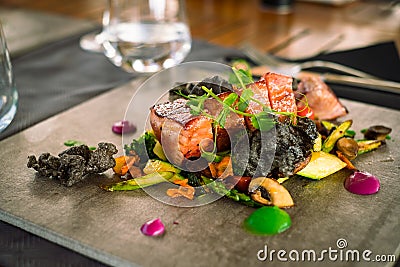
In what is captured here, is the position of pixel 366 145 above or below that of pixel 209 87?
below

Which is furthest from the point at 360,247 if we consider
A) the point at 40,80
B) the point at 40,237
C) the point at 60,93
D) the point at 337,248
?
the point at 40,80

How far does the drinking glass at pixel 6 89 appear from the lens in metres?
1.53

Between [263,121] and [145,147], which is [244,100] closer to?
[263,121]

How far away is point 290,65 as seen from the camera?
6.85ft

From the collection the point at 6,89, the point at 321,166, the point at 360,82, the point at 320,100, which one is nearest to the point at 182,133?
the point at 321,166

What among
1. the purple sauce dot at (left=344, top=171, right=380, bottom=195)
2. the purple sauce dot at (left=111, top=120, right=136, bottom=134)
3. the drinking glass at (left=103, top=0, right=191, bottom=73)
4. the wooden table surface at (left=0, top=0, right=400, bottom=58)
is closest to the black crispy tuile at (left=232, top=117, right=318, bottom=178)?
the purple sauce dot at (left=344, top=171, right=380, bottom=195)

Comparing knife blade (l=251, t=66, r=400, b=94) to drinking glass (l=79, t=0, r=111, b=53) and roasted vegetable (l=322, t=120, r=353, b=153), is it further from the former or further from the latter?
drinking glass (l=79, t=0, r=111, b=53)

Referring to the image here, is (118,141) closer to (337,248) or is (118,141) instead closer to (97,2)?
(337,248)

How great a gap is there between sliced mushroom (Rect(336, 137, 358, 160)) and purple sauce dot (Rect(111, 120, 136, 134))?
1.77 ft

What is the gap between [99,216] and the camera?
1.15 m

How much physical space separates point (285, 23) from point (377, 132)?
146 centimetres

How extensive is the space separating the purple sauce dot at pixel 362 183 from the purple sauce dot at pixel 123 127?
585 mm

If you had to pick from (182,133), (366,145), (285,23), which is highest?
(182,133)

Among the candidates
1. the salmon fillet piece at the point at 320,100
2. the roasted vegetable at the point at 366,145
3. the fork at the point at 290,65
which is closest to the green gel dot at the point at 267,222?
the roasted vegetable at the point at 366,145
